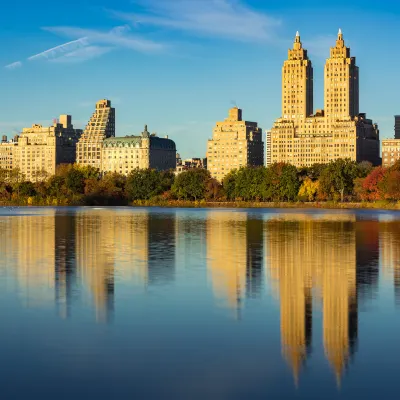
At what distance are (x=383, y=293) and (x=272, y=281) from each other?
4.91 meters

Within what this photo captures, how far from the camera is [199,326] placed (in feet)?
78.2

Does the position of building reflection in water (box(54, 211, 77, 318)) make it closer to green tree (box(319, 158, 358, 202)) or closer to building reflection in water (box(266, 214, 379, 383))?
building reflection in water (box(266, 214, 379, 383))

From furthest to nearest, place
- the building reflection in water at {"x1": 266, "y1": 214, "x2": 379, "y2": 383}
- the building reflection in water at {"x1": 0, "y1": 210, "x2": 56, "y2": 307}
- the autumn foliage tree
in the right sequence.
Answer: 1. the autumn foliage tree
2. the building reflection in water at {"x1": 0, "y1": 210, "x2": 56, "y2": 307}
3. the building reflection in water at {"x1": 266, "y1": 214, "x2": 379, "y2": 383}

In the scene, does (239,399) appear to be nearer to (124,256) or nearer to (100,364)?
(100,364)

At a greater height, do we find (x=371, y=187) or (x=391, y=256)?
(x=371, y=187)

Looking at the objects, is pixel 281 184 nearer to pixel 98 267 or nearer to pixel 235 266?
pixel 235 266

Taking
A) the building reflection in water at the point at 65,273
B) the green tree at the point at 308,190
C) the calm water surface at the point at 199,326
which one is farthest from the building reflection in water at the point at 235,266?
the green tree at the point at 308,190

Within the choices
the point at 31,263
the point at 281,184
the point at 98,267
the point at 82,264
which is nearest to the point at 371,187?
the point at 281,184

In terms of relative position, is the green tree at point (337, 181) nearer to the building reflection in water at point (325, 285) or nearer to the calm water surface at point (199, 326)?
the building reflection in water at point (325, 285)

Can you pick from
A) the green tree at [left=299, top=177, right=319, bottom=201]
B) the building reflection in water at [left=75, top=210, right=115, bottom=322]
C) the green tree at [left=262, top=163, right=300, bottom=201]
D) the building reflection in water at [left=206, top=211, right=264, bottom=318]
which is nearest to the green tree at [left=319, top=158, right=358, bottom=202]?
the green tree at [left=299, top=177, right=319, bottom=201]

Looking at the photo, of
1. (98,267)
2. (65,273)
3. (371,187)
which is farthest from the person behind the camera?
(371,187)

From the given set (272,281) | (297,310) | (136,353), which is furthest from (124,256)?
(136,353)

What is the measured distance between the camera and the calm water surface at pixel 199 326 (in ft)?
58.2

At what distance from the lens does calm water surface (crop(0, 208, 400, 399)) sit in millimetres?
17734
